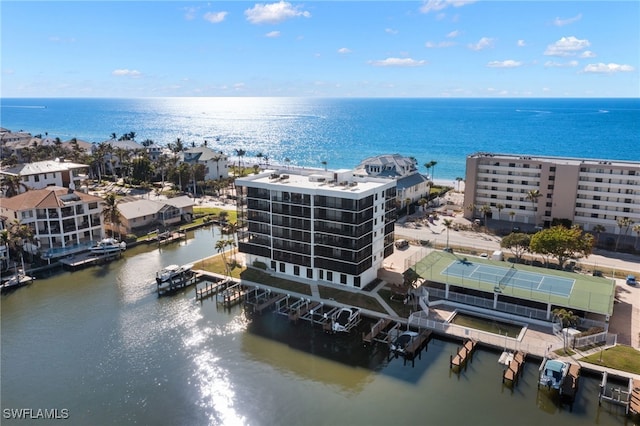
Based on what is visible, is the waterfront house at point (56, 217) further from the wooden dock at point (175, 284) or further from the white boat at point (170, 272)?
the wooden dock at point (175, 284)

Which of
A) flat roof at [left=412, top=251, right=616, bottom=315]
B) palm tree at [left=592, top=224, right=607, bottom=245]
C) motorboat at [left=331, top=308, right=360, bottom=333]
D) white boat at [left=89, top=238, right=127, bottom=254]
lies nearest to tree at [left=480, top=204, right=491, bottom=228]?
palm tree at [left=592, top=224, right=607, bottom=245]

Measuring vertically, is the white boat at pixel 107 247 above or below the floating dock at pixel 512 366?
above

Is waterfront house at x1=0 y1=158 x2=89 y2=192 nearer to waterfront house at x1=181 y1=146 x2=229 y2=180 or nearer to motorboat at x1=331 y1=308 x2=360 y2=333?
waterfront house at x1=181 y1=146 x2=229 y2=180

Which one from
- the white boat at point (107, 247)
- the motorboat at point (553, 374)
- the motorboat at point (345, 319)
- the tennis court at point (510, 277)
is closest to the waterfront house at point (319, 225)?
the motorboat at point (345, 319)

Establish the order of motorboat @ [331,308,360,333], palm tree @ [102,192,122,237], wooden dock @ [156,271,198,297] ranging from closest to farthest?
motorboat @ [331,308,360,333], wooden dock @ [156,271,198,297], palm tree @ [102,192,122,237]

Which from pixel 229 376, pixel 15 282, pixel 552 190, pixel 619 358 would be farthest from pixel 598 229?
pixel 15 282

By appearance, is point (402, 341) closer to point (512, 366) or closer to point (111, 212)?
point (512, 366)
